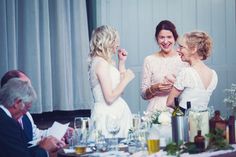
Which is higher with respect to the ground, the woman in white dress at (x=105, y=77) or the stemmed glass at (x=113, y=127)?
the woman in white dress at (x=105, y=77)

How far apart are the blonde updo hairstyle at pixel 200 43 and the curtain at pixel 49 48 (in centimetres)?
159

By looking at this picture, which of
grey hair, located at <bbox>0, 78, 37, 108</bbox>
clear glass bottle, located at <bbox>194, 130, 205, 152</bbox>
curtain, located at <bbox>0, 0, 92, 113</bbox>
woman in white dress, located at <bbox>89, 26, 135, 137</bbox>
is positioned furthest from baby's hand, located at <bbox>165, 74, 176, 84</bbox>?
grey hair, located at <bbox>0, 78, 37, 108</bbox>

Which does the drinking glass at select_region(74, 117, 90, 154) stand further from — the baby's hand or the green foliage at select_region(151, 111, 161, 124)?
the baby's hand

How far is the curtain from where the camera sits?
4570 millimetres

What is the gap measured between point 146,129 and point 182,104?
19.7 inches

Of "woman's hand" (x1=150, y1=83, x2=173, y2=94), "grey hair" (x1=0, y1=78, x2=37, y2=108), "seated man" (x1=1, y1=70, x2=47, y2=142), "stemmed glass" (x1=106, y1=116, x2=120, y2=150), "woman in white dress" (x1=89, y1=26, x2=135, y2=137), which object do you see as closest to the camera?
"grey hair" (x1=0, y1=78, x2=37, y2=108)

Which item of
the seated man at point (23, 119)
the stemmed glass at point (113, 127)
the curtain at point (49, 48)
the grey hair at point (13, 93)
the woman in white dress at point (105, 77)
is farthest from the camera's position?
the curtain at point (49, 48)

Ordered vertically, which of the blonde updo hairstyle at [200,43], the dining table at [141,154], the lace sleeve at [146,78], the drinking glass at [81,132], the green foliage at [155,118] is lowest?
the dining table at [141,154]

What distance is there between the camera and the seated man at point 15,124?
9.09 ft

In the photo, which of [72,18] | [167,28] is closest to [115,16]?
[72,18]

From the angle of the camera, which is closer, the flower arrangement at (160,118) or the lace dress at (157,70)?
the flower arrangement at (160,118)

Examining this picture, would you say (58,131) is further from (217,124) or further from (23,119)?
(217,124)

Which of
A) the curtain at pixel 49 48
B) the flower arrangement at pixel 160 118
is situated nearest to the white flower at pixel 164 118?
the flower arrangement at pixel 160 118

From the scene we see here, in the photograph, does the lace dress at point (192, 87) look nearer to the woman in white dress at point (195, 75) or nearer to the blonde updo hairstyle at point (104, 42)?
the woman in white dress at point (195, 75)
